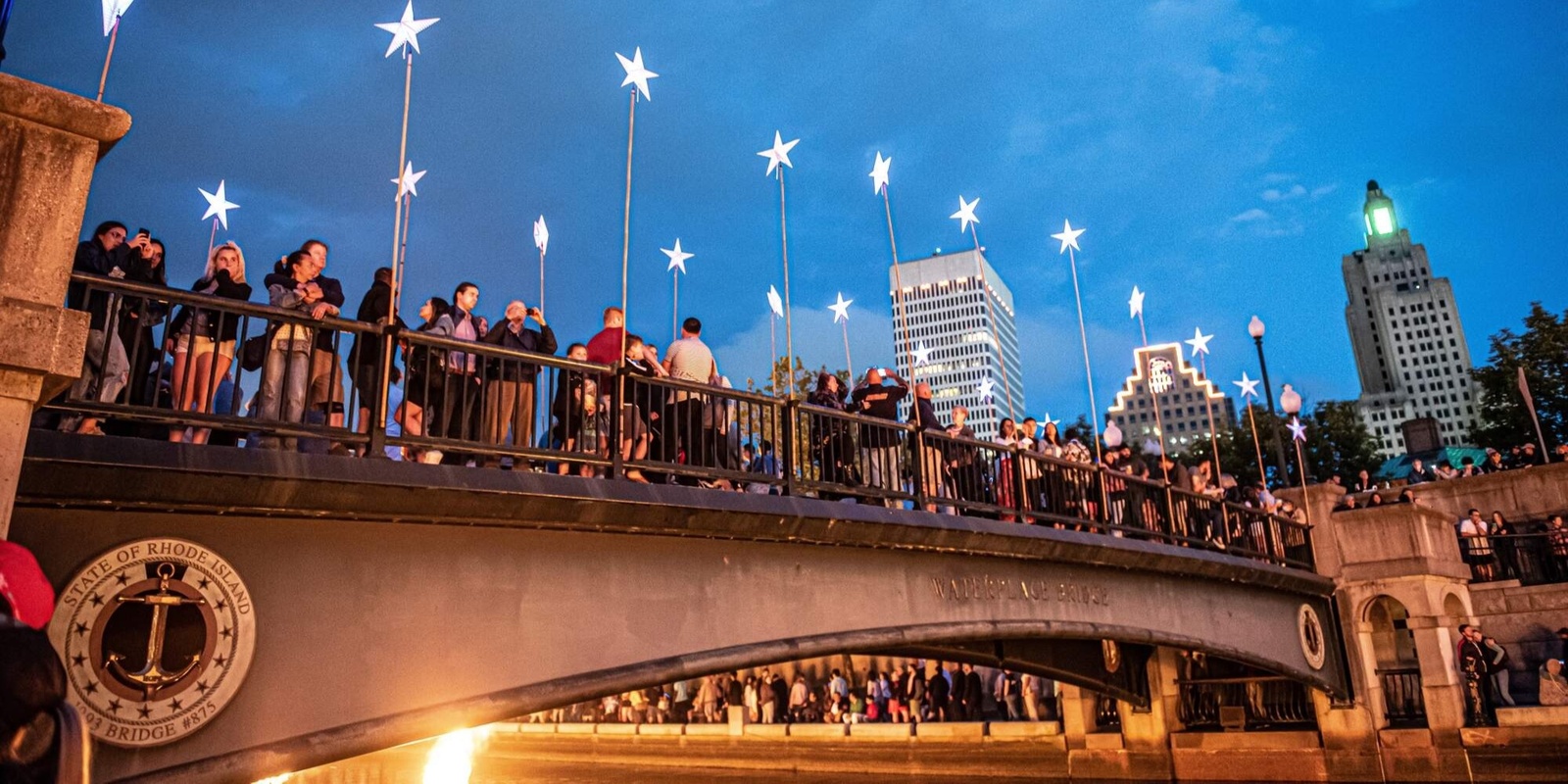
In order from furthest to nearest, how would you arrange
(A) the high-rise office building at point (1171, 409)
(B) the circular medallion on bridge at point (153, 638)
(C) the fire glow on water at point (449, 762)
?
(A) the high-rise office building at point (1171, 409), (C) the fire glow on water at point (449, 762), (B) the circular medallion on bridge at point (153, 638)

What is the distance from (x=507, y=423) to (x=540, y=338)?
159cm

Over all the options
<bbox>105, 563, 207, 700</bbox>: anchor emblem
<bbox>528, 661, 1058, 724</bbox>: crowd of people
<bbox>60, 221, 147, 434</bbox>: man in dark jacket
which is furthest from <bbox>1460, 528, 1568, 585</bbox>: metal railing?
<bbox>60, 221, 147, 434</bbox>: man in dark jacket

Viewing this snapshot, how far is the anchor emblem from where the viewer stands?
18.8 ft

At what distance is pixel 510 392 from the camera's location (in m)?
8.74

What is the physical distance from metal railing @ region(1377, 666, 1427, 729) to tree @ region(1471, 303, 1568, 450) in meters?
21.9

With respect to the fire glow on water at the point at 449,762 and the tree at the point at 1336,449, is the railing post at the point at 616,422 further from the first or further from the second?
the tree at the point at 1336,449

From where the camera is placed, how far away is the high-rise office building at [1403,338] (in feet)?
459

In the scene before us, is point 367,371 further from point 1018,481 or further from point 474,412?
point 1018,481

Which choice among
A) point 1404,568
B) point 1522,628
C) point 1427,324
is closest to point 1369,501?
point 1522,628

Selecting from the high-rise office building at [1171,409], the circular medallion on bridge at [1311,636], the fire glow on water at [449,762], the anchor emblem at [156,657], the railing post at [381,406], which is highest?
the high-rise office building at [1171,409]

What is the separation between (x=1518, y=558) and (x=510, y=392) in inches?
993

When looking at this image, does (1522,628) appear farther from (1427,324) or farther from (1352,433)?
(1427,324)

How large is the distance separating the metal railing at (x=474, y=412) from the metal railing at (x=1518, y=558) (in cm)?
1620

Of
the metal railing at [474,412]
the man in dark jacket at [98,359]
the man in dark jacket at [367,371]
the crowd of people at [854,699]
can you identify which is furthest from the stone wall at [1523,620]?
the man in dark jacket at [98,359]
